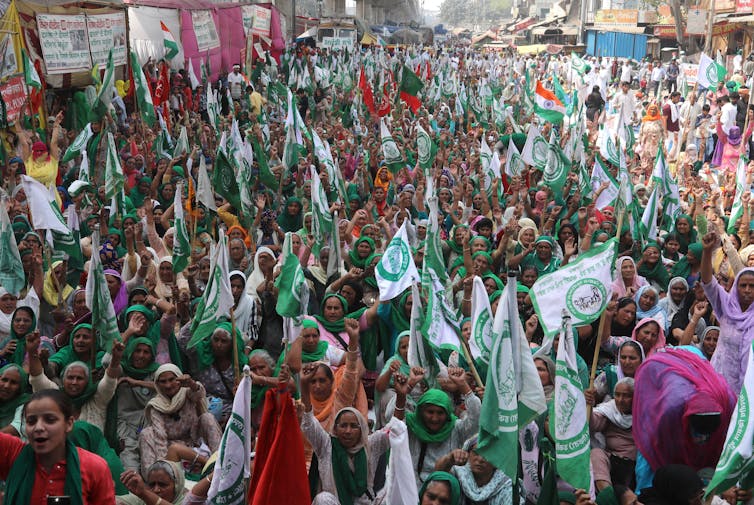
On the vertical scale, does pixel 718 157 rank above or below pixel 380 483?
below

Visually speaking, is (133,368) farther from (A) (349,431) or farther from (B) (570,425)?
(B) (570,425)

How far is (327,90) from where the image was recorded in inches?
747

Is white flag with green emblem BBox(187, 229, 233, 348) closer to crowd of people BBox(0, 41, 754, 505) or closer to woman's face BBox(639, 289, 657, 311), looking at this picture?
crowd of people BBox(0, 41, 754, 505)

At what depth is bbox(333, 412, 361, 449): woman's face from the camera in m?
4.17

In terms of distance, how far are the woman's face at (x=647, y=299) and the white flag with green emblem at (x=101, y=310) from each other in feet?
10.6

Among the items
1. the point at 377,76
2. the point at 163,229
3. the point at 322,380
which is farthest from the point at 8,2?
the point at 377,76

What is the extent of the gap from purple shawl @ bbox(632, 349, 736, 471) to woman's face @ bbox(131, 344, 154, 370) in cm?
254

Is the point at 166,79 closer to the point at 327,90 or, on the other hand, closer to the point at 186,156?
the point at 186,156

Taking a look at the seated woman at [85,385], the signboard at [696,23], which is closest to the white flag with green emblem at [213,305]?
the seated woman at [85,385]

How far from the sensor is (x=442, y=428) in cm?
439

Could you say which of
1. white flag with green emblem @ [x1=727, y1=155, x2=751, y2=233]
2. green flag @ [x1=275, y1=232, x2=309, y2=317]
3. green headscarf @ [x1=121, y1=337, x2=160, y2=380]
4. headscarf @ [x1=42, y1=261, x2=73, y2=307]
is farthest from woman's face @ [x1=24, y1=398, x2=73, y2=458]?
white flag with green emblem @ [x1=727, y1=155, x2=751, y2=233]

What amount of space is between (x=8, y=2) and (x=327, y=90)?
8647 millimetres

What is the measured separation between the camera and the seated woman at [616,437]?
14.4 ft

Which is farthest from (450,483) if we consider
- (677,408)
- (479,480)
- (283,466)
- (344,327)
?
(344,327)
